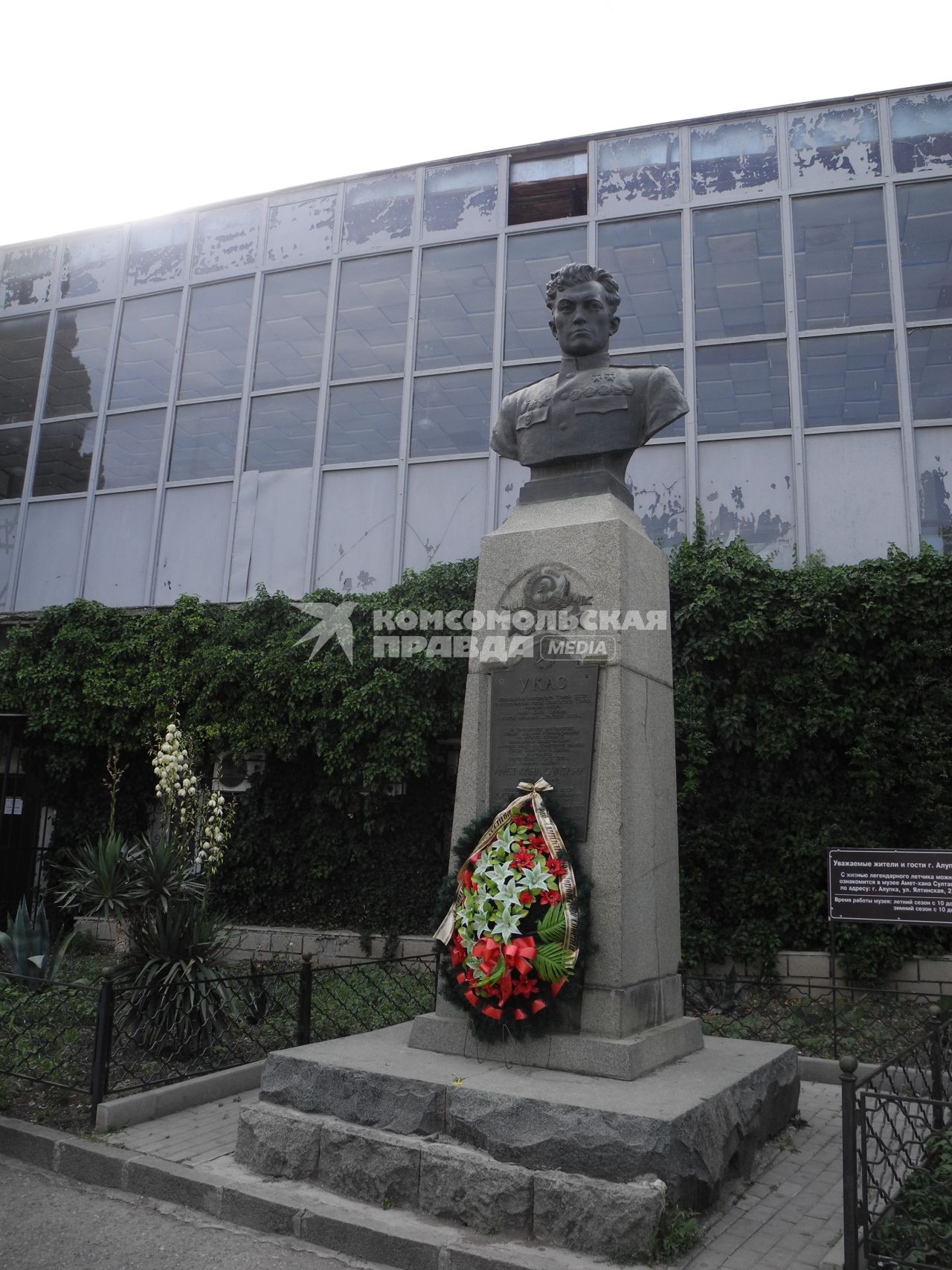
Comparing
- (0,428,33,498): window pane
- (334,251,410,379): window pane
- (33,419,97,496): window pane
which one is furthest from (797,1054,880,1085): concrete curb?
(0,428,33,498): window pane

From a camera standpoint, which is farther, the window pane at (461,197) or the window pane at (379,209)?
the window pane at (379,209)

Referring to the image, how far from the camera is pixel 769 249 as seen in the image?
12492mm

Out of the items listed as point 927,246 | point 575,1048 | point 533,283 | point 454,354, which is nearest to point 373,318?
point 454,354

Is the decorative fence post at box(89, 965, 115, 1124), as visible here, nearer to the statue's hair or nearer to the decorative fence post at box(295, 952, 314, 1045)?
the decorative fence post at box(295, 952, 314, 1045)

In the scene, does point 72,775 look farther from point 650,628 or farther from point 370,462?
point 650,628

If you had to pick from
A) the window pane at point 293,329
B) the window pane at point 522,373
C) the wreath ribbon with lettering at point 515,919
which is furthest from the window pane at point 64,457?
the wreath ribbon with lettering at point 515,919

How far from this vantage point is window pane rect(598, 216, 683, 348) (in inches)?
501

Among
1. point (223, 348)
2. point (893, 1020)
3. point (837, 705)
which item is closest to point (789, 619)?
point (837, 705)

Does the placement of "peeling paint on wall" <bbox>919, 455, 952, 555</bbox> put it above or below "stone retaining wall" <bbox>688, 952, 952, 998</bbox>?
above

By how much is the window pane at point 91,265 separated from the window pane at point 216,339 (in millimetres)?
1818

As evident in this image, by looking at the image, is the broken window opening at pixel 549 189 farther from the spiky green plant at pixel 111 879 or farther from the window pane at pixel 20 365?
the spiky green plant at pixel 111 879

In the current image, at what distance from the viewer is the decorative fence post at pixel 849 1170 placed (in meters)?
3.76

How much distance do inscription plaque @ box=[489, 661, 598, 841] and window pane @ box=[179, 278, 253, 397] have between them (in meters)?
10.5

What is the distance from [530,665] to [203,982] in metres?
3.55
